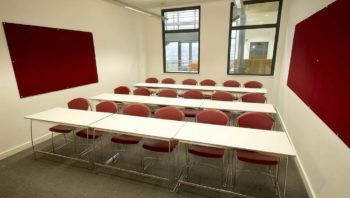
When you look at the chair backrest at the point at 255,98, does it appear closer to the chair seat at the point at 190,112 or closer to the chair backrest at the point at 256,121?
the chair seat at the point at 190,112

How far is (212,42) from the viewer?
6047mm

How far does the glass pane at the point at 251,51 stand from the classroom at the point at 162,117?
7 cm

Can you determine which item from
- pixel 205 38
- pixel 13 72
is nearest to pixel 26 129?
pixel 13 72

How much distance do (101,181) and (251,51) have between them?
5.51 m

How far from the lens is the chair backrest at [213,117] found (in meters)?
2.71

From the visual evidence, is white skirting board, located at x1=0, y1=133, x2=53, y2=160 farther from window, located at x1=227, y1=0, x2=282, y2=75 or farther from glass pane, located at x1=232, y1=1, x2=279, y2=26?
glass pane, located at x1=232, y1=1, x2=279, y2=26

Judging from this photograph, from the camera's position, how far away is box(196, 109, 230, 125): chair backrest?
2709 mm

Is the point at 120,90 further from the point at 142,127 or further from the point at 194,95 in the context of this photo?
the point at 142,127

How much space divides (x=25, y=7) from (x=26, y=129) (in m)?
2.15

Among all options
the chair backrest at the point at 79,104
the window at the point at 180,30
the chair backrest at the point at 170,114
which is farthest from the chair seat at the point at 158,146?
the window at the point at 180,30

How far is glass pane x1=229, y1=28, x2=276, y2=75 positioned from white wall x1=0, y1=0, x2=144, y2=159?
316 cm

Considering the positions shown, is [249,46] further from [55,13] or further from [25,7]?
[25,7]

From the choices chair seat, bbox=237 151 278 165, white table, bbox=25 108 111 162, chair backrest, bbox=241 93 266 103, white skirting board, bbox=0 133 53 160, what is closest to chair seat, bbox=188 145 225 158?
chair seat, bbox=237 151 278 165

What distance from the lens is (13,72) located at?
3268 millimetres
